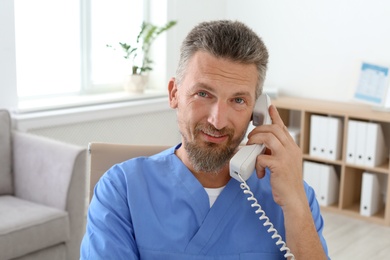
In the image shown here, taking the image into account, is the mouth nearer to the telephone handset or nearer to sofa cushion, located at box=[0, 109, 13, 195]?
the telephone handset

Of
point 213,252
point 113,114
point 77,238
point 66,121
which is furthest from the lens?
point 113,114

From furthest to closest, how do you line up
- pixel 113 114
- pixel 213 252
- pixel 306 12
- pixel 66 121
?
1. pixel 306 12
2. pixel 113 114
3. pixel 66 121
4. pixel 213 252

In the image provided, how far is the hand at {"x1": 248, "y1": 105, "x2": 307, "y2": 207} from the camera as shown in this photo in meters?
1.49

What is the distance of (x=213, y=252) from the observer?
1486mm

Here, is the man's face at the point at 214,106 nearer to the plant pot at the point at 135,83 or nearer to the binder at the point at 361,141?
the binder at the point at 361,141

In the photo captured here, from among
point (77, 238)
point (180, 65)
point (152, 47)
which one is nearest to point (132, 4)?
point (152, 47)

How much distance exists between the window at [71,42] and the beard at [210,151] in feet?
9.51

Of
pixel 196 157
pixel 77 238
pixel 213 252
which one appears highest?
pixel 196 157

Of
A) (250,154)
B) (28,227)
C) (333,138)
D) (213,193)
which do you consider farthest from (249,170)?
(333,138)

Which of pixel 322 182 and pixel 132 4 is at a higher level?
pixel 132 4

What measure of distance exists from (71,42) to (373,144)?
2220 mm

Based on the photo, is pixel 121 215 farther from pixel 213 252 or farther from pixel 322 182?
pixel 322 182

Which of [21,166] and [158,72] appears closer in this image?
[21,166]

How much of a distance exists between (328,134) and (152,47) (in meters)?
1.55
